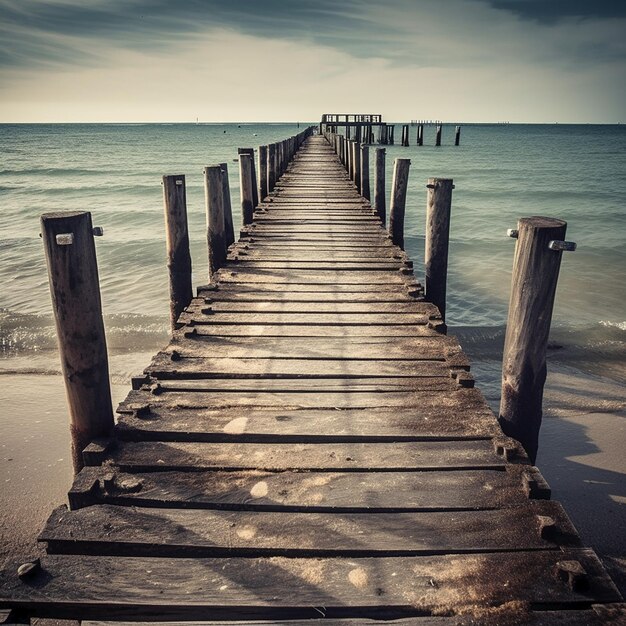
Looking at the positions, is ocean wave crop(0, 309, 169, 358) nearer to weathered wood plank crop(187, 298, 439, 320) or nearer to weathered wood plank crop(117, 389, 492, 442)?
weathered wood plank crop(187, 298, 439, 320)

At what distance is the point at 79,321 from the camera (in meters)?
2.66

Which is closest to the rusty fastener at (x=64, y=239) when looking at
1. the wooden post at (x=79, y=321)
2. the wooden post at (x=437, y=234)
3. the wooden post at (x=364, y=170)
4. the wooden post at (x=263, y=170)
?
the wooden post at (x=79, y=321)

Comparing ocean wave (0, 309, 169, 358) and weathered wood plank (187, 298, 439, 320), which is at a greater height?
weathered wood plank (187, 298, 439, 320)

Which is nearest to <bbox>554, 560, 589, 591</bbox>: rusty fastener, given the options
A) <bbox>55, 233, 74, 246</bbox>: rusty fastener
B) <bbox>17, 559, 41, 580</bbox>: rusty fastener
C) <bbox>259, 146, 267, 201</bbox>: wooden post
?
<bbox>17, 559, 41, 580</bbox>: rusty fastener

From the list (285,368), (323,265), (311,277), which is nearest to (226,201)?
(323,265)

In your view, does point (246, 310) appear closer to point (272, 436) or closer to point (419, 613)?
point (272, 436)

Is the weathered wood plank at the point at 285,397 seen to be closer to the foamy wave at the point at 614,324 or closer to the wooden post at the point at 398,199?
the wooden post at the point at 398,199

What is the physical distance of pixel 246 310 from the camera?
15.5 ft

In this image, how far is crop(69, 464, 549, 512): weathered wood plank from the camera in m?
2.33

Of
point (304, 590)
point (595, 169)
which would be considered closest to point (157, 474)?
point (304, 590)

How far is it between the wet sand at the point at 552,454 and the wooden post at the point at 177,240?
5.63 ft

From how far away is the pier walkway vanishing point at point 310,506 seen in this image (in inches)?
73.4

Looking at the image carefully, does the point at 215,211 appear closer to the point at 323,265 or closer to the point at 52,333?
the point at 323,265

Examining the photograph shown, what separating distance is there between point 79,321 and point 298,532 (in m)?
1.61
